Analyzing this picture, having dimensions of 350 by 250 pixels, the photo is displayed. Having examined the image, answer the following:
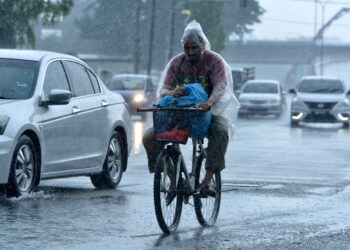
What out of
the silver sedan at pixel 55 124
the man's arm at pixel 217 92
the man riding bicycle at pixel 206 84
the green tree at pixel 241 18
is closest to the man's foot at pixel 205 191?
the man riding bicycle at pixel 206 84

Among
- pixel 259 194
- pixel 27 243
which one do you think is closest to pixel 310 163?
pixel 259 194

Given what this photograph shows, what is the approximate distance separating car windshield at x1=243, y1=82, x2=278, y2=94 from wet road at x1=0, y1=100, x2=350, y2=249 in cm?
2665

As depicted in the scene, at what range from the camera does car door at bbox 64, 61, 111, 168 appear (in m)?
12.8

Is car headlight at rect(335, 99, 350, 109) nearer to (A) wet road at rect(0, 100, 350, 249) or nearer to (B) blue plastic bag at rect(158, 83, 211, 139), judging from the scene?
(A) wet road at rect(0, 100, 350, 249)

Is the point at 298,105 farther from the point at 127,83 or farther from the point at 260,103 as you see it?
the point at 260,103

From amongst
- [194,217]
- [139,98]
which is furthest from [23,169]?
[139,98]

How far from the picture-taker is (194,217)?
10.4 m

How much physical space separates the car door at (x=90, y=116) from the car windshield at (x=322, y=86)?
23022 millimetres

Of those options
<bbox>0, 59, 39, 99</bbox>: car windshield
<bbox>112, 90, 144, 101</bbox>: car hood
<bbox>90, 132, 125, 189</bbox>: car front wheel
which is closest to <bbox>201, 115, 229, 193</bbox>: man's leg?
<bbox>0, 59, 39, 99</bbox>: car windshield

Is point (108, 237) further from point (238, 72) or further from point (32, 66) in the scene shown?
point (238, 72)

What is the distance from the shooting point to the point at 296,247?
335 inches

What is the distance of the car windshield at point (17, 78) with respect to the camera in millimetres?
11992

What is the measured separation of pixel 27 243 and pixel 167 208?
1.32 metres

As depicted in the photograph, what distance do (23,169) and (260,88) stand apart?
33.3 meters
